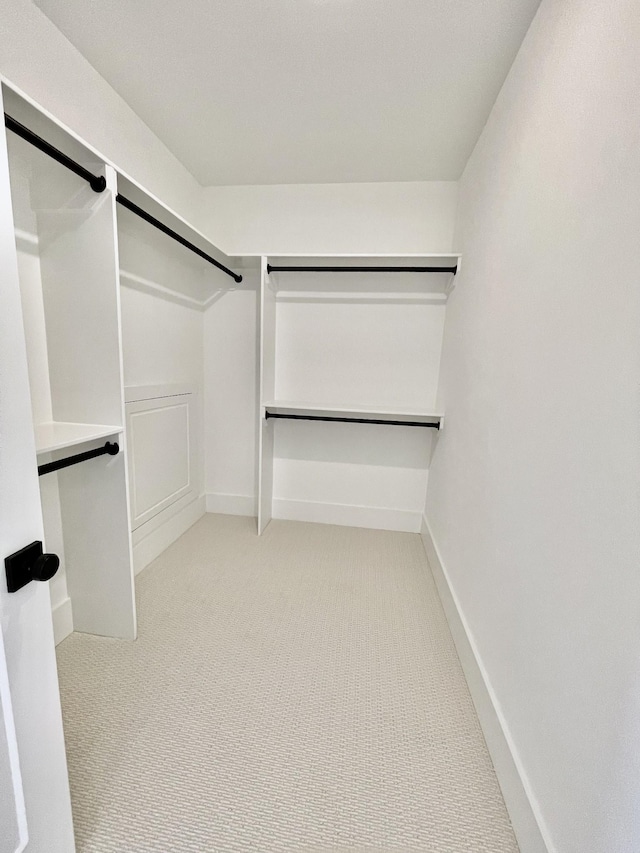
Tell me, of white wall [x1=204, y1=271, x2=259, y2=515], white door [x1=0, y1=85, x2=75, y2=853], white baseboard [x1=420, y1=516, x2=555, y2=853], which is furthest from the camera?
white wall [x1=204, y1=271, x2=259, y2=515]

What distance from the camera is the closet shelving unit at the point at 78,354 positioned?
1299 mm

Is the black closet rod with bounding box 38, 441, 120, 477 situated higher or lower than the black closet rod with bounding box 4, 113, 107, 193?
lower

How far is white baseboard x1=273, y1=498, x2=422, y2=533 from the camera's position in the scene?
9.12ft

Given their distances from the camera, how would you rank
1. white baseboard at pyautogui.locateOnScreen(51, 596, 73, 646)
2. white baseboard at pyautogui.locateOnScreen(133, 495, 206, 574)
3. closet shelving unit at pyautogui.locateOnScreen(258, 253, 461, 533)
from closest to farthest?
white baseboard at pyautogui.locateOnScreen(51, 596, 73, 646), white baseboard at pyautogui.locateOnScreen(133, 495, 206, 574), closet shelving unit at pyautogui.locateOnScreen(258, 253, 461, 533)

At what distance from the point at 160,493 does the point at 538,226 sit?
92.5 inches

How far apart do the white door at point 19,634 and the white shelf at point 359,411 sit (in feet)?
5.91

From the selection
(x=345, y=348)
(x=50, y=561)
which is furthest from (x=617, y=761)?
(x=345, y=348)

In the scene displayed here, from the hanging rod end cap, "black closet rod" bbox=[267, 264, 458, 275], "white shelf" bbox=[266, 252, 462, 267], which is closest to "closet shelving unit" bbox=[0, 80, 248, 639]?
the hanging rod end cap

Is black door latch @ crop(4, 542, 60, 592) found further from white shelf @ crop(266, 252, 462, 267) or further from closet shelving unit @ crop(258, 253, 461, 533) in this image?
white shelf @ crop(266, 252, 462, 267)

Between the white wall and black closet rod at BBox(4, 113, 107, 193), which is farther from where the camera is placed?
the white wall

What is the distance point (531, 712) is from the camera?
979mm

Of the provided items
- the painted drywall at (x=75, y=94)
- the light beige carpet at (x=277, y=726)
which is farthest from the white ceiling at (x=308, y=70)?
the light beige carpet at (x=277, y=726)

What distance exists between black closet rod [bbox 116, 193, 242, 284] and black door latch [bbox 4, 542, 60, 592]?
140 centimetres

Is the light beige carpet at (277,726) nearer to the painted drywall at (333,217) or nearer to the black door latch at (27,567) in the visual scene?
the black door latch at (27,567)
